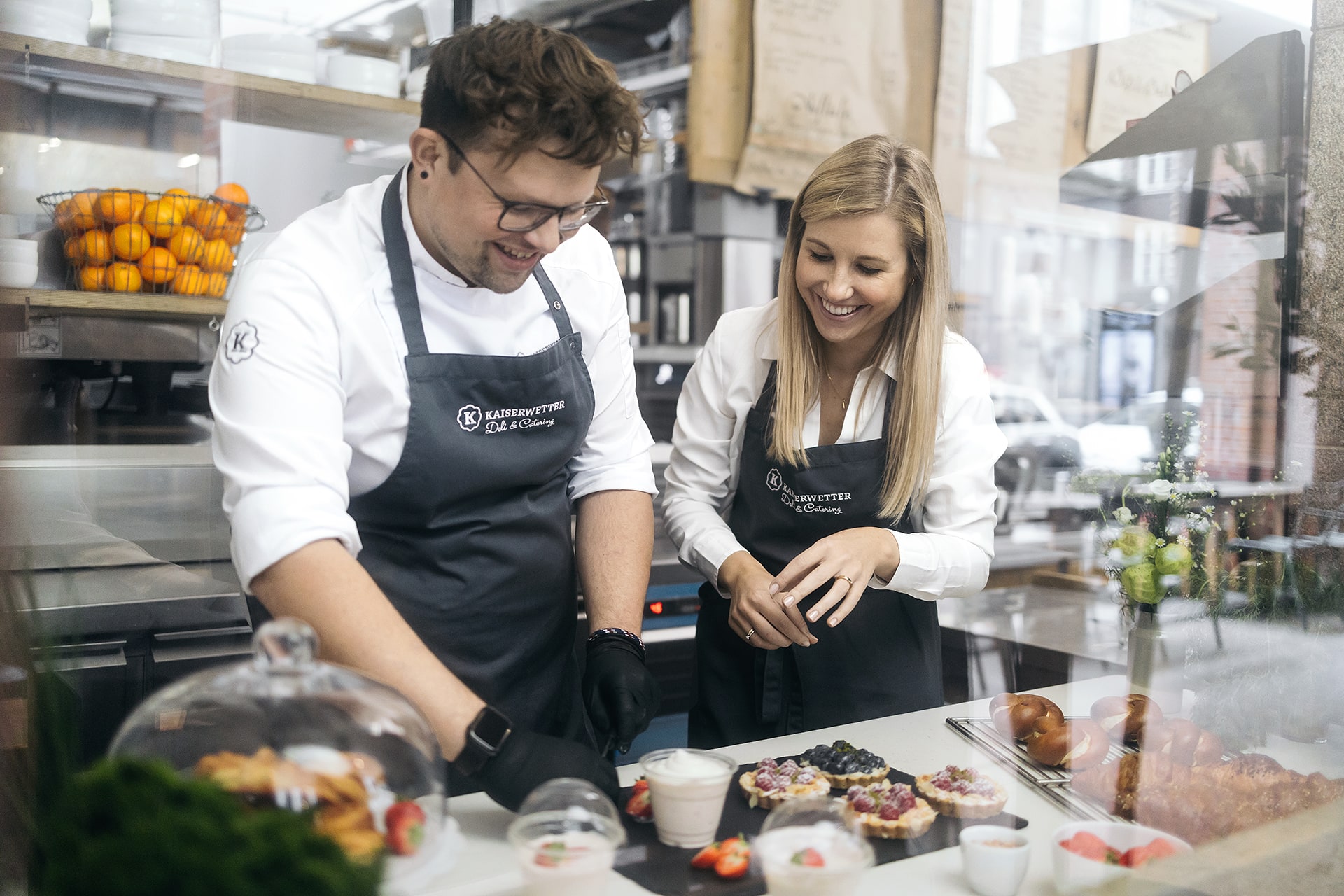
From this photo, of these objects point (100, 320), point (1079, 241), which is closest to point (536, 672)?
point (100, 320)

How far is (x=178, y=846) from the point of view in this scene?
0.59m

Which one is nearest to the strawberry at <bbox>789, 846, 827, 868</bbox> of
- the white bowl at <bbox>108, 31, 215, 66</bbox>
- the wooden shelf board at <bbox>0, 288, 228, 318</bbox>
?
the wooden shelf board at <bbox>0, 288, 228, 318</bbox>

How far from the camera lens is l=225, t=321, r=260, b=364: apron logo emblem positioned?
1139 millimetres

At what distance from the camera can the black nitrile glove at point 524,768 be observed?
1.03 m

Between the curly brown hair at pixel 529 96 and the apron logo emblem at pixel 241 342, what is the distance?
0.96ft

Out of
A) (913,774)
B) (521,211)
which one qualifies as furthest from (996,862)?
(521,211)

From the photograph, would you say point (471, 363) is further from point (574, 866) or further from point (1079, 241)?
point (1079, 241)

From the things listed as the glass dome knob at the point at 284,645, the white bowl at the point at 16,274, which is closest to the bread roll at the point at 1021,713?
the glass dome knob at the point at 284,645

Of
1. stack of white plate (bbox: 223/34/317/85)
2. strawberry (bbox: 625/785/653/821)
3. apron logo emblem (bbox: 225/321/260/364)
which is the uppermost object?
stack of white plate (bbox: 223/34/317/85)

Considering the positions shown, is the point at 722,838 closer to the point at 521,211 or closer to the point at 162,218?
the point at 521,211

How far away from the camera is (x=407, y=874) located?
29.9 inches

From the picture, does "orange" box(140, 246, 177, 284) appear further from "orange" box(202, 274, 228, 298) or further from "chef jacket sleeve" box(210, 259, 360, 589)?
"chef jacket sleeve" box(210, 259, 360, 589)

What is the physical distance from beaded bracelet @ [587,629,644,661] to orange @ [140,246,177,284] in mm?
1181

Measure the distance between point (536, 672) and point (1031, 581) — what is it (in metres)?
1.67
